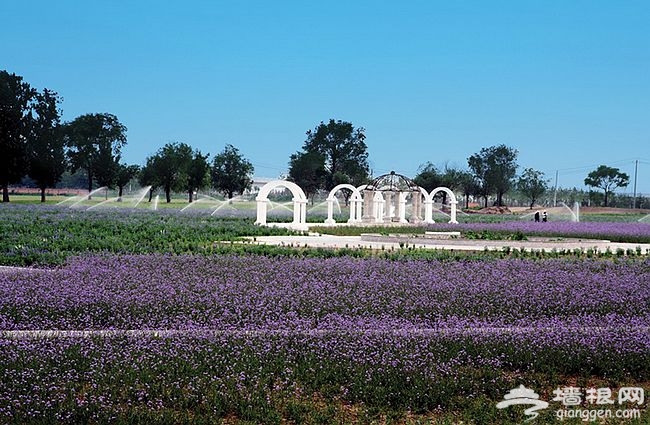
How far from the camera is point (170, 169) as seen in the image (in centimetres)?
7206

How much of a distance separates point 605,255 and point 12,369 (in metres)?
18.1

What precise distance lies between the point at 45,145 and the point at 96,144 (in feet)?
36.4

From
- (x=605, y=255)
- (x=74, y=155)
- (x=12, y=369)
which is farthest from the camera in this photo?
(x=74, y=155)

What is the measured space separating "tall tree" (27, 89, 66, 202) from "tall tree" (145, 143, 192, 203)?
1012 cm

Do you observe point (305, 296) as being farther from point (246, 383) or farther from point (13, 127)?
point (13, 127)

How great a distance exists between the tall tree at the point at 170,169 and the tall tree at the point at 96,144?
4007 millimetres

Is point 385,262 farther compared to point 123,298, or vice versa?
point 385,262

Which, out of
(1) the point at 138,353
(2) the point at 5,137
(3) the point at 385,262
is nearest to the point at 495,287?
(3) the point at 385,262

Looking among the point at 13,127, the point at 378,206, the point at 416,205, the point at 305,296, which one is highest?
the point at 13,127

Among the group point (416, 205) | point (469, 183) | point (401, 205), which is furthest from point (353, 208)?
point (469, 183)

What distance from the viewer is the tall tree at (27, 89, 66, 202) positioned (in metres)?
61.6

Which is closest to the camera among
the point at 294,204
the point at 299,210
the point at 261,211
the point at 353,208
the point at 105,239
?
the point at 105,239

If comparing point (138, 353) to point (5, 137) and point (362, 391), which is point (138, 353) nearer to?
point (362, 391)

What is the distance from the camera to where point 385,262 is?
16109 mm
